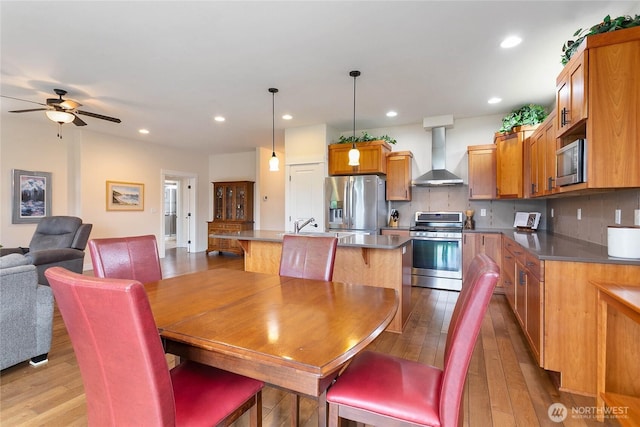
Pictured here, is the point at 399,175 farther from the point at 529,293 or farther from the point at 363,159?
the point at 529,293

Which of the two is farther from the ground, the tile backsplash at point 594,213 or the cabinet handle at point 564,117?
the cabinet handle at point 564,117

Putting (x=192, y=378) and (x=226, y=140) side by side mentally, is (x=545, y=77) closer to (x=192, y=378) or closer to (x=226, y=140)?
(x=192, y=378)

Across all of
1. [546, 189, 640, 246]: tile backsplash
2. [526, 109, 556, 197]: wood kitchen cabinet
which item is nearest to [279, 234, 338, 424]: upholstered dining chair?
[546, 189, 640, 246]: tile backsplash

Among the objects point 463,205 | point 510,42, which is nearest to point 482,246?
point 463,205

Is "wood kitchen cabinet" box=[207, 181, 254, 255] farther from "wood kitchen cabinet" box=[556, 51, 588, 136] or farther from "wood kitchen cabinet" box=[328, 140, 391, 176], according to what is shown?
"wood kitchen cabinet" box=[556, 51, 588, 136]

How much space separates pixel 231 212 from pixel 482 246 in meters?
5.70

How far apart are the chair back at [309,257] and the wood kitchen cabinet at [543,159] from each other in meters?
2.24

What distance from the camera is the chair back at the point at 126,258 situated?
189cm

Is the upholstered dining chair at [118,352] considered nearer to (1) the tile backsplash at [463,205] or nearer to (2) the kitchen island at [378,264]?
(2) the kitchen island at [378,264]

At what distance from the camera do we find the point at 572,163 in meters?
2.16

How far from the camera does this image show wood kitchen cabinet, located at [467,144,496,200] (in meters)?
4.48

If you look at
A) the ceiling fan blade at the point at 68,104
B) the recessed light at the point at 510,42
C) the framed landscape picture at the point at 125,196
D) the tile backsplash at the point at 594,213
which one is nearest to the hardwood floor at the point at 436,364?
the tile backsplash at the point at 594,213

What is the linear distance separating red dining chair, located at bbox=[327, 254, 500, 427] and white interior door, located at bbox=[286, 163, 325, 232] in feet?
12.7

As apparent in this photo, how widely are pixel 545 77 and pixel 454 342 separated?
3.65 metres
